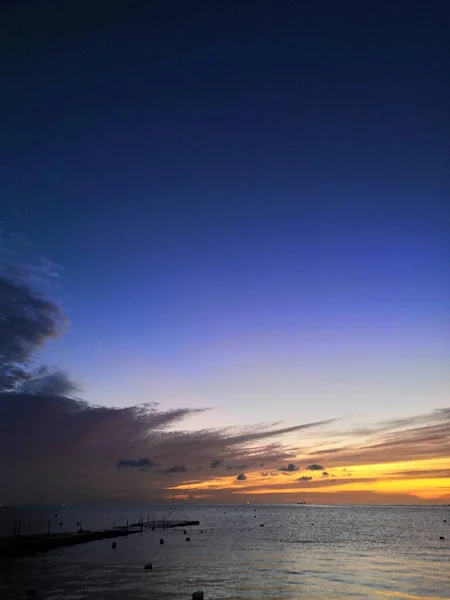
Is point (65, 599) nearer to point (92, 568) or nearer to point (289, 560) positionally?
point (92, 568)

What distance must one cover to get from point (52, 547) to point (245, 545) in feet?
141

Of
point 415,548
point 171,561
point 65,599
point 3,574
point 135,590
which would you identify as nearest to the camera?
point 65,599

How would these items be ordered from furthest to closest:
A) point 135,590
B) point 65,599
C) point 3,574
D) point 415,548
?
point 415,548
point 3,574
point 135,590
point 65,599

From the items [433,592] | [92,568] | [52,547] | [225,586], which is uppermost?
[52,547]

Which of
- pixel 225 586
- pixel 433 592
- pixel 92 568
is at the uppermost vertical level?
pixel 92 568

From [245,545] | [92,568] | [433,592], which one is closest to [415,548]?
[245,545]

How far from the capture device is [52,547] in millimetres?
85062

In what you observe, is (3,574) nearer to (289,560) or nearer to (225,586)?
(225,586)

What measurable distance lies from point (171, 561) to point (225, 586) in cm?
2421

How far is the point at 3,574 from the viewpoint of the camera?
57.6 metres

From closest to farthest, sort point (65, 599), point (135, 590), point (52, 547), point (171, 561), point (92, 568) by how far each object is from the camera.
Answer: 1. point (65, 599)
2. point (135, 590)
3. point (92, 568)
4. point (171, 561)
5. point (52, 547)

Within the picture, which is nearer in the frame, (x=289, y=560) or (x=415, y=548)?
(x=289, y=560)

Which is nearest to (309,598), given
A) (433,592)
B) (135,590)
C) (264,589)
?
(264,589)

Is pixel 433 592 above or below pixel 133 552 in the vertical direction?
below
